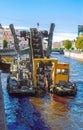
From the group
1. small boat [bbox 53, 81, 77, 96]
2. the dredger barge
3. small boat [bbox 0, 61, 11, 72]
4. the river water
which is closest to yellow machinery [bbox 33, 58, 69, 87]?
the dredger barge

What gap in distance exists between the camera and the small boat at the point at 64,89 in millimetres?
49031

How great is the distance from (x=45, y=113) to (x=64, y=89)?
36.4 ft

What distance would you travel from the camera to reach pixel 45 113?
38.6m

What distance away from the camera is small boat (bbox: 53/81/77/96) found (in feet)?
161

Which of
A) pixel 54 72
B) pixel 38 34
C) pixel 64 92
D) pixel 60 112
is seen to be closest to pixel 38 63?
pixel 54 72

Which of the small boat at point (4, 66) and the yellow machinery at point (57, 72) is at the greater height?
the yellow machinery at point (57, 72)

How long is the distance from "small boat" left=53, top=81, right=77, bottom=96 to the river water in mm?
769

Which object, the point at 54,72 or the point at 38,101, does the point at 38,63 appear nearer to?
the point at 54,72

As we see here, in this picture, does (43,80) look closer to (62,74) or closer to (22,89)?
(62,74)

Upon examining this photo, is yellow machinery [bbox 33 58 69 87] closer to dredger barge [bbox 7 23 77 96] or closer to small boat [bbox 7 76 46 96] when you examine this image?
dredger barge [bbox 7 23 77 96]

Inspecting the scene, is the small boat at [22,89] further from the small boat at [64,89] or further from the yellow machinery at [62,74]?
the yellow machinery at [62,74]

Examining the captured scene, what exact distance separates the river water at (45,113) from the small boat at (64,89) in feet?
2.52

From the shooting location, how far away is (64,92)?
49.0 metres

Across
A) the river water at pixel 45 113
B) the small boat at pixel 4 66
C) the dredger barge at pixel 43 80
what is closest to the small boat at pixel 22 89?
the dredger barge at pixel 43 80
